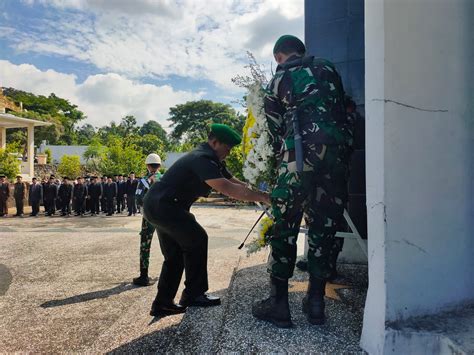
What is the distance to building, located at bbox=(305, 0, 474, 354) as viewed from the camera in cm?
174

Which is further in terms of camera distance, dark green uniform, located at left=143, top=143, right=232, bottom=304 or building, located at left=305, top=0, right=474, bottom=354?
dark green uniform, located at left=143, top=143, right=232, bottom=304

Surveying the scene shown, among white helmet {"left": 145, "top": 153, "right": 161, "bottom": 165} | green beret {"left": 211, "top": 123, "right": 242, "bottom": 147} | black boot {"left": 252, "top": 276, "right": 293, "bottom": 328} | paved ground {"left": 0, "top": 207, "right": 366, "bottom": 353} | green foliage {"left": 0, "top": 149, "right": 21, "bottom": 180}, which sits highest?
green foliage {"left": 0, "top": 149, "right": 21, "bottom": 180}

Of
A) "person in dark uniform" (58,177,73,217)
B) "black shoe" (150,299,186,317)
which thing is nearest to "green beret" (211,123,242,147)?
"black shoe" (150,299,186,317)

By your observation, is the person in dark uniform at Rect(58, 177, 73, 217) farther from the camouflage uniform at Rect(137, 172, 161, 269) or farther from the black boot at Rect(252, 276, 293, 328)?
the black boot at Rect(252, 276, 293, 328)

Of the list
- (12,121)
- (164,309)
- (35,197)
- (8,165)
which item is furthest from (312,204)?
(12,121)

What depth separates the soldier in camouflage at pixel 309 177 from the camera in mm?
2150

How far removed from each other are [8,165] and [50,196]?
19.3 feet

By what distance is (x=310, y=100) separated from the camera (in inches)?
85.7

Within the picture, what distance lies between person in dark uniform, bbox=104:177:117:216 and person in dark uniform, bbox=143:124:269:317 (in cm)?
1307

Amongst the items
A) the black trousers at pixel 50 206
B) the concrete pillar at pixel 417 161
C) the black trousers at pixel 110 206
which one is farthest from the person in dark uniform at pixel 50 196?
the concrete pillar at pixel 417 161

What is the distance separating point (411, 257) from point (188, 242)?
163 cm

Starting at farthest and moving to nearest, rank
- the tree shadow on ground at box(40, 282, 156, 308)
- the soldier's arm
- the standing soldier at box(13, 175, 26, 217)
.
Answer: the standing soldier at box(13, 175, 26, 217) < the tree shadow on ground at box(40, 282, 156, 308) < the soldier's arm

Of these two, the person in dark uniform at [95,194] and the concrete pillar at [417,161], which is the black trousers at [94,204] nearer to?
the person in dark uniform at [95,194]

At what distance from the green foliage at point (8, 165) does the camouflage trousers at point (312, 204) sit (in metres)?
20.9
